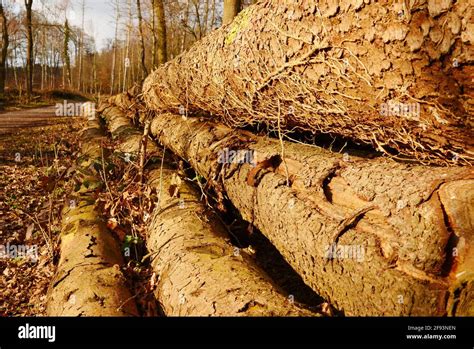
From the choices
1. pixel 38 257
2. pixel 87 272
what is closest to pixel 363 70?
pixel 87 272

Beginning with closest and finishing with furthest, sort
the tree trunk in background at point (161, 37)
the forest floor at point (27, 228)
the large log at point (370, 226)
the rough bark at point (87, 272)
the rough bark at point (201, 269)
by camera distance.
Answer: the large log at point (370, 226), the rough bark at point (201, 269), the rough bark at point (87, 272), the forest floor at point (27, 228), the tree trunk in background at point (161, 37)

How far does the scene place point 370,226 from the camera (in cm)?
205

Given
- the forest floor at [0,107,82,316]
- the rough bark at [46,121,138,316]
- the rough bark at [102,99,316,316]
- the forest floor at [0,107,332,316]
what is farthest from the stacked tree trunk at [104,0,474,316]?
the forest floor at [0,107,82,316]

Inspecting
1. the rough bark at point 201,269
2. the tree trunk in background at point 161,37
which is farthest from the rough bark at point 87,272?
the tree trunk in background at point 161,37

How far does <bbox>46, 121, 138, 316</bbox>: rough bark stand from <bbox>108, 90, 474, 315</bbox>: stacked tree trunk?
47.6 inches

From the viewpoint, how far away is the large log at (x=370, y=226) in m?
1.74

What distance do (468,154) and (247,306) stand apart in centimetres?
159

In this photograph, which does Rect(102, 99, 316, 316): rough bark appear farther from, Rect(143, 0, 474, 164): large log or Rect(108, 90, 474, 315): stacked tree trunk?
Rect(143, 0, 474, 164): large log

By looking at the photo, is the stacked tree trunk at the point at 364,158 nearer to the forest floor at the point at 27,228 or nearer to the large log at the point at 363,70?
the large log at the point at 363,70

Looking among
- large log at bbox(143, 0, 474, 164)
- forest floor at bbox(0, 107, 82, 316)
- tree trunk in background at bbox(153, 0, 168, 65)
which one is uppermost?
tree trunk in background at bbox(153, 0, 168, 65)

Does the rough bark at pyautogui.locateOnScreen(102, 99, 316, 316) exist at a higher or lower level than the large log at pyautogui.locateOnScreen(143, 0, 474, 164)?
lower

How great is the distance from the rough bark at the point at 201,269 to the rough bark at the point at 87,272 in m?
0.30

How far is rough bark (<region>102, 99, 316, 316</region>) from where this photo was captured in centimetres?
195
